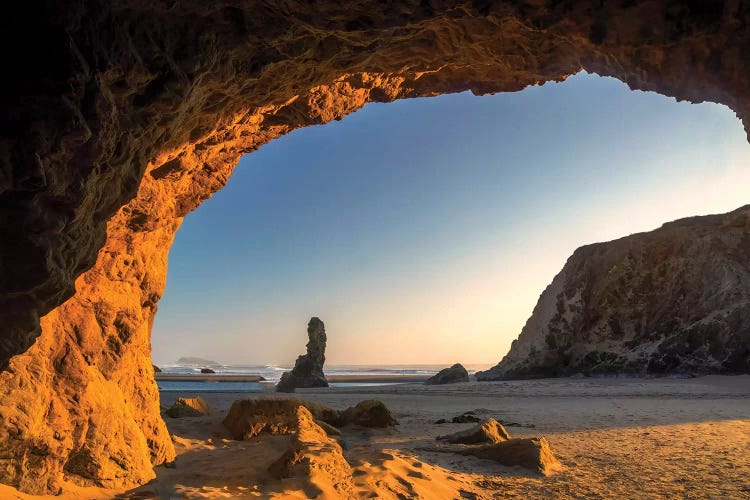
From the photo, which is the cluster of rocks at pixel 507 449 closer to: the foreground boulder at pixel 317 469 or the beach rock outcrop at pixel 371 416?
the beach rock outcrop at pixel 371 416

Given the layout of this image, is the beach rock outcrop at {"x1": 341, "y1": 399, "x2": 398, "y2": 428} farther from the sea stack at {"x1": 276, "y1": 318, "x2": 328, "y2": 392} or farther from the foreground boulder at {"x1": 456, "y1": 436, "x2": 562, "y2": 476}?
the sea stack at {"x1": 276, "y1": 318, "x2": 328, "y2": 392}

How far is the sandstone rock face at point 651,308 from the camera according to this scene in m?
19.8

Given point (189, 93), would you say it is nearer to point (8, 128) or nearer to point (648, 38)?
point (8, 128)

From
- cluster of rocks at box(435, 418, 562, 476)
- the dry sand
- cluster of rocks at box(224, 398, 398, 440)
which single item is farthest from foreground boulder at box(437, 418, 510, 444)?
cluster of rocks at box(224, 398, 398, 440)

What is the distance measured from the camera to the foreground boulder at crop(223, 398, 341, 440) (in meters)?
7.24

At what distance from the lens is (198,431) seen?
7.44 m

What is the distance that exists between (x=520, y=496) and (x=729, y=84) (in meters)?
4.12

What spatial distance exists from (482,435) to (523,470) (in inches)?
49.5

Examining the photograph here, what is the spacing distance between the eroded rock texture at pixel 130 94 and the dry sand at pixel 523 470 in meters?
0.81

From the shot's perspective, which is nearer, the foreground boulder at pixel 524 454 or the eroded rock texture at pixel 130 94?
the eroded rock texture at pixel 130 94

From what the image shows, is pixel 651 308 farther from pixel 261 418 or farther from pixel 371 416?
pixel 261 418

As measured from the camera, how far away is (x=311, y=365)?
1227 inches

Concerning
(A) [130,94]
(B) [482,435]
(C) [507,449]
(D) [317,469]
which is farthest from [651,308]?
(A) [130,94]

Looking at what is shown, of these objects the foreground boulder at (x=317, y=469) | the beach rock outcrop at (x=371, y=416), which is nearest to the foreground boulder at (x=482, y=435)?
the beach rock outcrop at (x=371, y=416)
